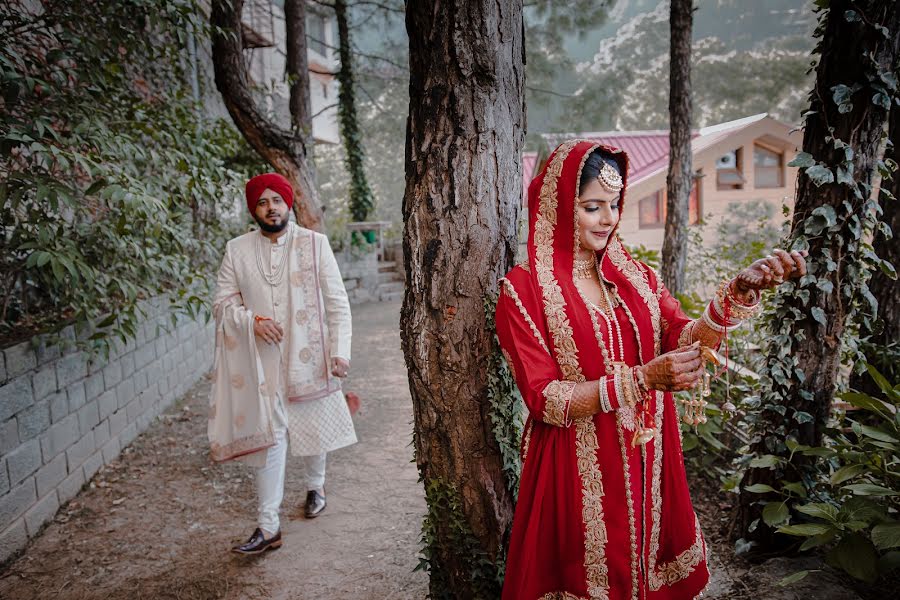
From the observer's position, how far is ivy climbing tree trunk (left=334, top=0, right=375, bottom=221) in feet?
39.6

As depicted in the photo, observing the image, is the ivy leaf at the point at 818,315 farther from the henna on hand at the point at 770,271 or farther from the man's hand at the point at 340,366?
the man's hand at the point at 340,366

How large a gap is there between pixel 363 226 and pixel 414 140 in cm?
1195

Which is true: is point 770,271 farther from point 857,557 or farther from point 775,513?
point 775,513

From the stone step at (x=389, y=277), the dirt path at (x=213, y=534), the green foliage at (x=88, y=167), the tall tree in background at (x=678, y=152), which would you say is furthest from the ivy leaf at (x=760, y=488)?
the stone step at (x=389, y=277)

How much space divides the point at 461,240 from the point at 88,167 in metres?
1.83

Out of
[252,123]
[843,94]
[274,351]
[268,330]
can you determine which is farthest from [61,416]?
[843,94]

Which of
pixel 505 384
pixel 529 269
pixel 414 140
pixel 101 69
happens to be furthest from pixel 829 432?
pixel 101 69

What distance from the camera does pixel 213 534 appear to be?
3467 millimetres

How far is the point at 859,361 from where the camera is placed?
274cm

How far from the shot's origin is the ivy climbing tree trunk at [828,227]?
7.32ft

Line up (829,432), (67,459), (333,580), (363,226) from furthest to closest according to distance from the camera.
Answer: (363,226)
(67,459)
(333,580)
(829,432)

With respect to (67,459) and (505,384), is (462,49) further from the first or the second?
(67,459)

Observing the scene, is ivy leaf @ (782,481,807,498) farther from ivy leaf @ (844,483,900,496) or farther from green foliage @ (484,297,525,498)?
green foliage @ (484,297,525,498)

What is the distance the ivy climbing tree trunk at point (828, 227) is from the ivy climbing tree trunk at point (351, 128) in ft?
34.8
